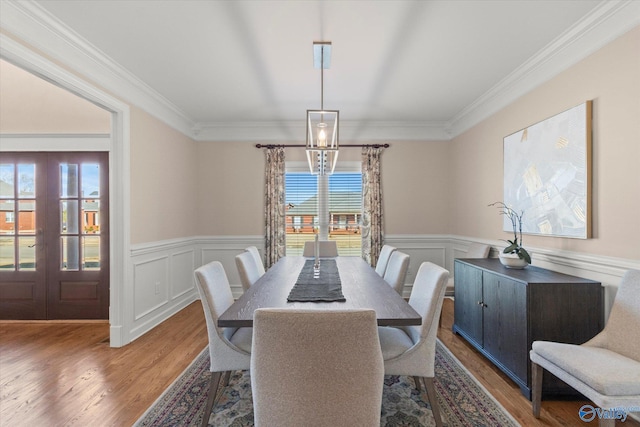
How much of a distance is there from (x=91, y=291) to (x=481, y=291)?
425cm

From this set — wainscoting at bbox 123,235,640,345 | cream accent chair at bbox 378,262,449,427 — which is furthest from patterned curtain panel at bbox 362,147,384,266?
cream accent chair at bbox 378,262,449,427

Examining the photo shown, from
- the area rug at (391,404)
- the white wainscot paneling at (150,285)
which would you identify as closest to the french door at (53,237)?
the white wainscot paneling at (150,285)

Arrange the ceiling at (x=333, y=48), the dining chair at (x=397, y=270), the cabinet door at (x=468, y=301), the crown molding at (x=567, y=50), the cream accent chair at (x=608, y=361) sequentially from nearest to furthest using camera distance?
the cream accent chair at (x=608, y=361) → the crown molding at (x=567, y=50) → the ceiling at (x=333, y=48) → the dining chair at (x=397, y=270) → the cabinet door at (x=468, y=301)

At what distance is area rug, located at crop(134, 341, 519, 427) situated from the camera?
1.98 metres

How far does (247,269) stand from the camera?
9.29 ft

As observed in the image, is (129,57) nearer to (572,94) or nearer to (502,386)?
(572,94)

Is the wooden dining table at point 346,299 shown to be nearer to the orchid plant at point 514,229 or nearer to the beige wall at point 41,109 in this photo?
the orchid plant at point 514,229

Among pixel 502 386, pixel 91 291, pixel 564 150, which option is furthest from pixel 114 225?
pixel 564 150

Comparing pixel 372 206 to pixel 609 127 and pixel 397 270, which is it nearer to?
pixel 397 270

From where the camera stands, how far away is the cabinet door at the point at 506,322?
7.43ft

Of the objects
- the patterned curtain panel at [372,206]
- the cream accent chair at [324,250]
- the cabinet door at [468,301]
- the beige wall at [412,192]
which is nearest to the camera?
the cabinet door at [468,301]

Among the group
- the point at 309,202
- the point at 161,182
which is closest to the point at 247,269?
the point at 161,182

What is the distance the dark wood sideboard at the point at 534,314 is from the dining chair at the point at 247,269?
2.05 metres

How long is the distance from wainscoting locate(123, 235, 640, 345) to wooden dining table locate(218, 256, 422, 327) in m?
1.49
